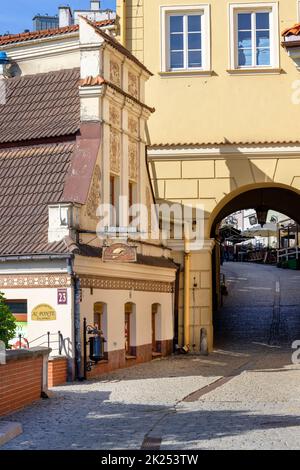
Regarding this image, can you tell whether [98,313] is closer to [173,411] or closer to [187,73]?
[173,411]

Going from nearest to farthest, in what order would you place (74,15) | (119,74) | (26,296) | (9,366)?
1. (9,366)
2. (26,296)
3. (119,74)
4. (74,15)

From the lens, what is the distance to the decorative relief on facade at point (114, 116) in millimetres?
24112

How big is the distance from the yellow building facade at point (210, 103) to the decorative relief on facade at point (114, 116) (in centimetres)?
418

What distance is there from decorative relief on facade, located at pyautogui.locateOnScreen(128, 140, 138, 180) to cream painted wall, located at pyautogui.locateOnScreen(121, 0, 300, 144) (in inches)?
107

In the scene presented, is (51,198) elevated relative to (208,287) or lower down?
elevated

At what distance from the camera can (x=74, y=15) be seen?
40.7m

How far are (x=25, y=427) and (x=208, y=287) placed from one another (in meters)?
16.0

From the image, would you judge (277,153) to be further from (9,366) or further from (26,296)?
(9,366)

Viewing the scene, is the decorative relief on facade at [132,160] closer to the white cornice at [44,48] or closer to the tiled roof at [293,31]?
the white cornice at [44,48]

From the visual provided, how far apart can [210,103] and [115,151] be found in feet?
18.6

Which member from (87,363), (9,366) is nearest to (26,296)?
(87,363)

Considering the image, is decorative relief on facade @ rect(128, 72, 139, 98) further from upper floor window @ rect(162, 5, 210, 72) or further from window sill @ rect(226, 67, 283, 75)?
window sill @ rect(226, 67, 283, 75)

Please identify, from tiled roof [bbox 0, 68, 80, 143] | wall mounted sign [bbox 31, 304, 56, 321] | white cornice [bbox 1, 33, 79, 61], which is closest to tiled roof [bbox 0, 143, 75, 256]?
tiled roof [bbox 0, 68, 80, 143]

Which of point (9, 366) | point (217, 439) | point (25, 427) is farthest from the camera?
point (9, 366)
